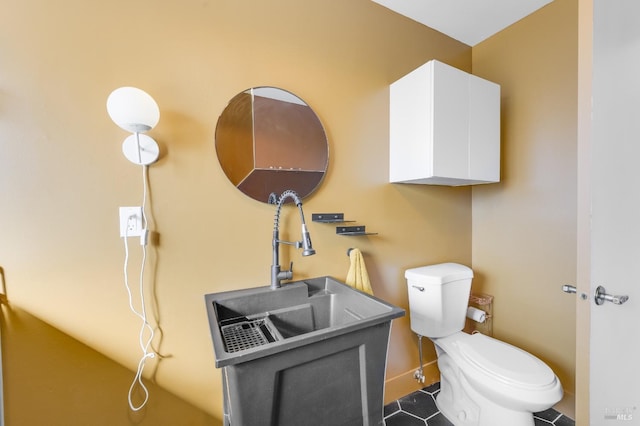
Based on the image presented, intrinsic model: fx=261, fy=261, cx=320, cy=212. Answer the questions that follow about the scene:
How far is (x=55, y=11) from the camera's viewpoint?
959mm

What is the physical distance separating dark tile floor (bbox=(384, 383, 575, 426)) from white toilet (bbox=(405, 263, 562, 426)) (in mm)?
58

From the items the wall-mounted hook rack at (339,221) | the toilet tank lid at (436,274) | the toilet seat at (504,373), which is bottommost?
the toilet seat at (504,373)

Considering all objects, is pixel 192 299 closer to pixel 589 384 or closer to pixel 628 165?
pixel 589 384

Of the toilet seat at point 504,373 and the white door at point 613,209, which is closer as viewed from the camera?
the white door at point 613,209

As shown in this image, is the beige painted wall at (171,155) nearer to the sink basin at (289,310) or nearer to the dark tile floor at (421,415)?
the sink basin at (289,310)

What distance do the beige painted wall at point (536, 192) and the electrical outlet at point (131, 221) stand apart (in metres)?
2.17

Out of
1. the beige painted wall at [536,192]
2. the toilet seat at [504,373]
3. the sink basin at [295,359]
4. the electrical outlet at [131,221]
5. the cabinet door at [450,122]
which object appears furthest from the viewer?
the beige painted wall at [536,192]

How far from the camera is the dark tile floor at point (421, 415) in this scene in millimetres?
1505

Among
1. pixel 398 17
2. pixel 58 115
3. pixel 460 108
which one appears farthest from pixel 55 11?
pixel 460 108

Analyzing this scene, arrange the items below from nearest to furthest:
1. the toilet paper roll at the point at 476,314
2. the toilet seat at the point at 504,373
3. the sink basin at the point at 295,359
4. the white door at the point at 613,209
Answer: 1. the sink basin at the point at 295,359
2. the white door at the point at 613,209
3. the toilet seat at the point at 504,373
4. the toilet paper roll at the point at 476,314

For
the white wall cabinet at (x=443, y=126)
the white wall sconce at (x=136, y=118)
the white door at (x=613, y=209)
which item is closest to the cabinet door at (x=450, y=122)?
the white wall cabinet at (x=443, y=126)

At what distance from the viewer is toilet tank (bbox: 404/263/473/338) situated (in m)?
1.54

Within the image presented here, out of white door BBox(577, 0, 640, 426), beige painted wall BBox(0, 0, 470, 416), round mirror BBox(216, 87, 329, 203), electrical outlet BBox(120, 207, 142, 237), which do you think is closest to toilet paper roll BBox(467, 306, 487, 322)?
beige painted wall BBox(0, 0, 470, 416)

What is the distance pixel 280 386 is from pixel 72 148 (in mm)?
1135
